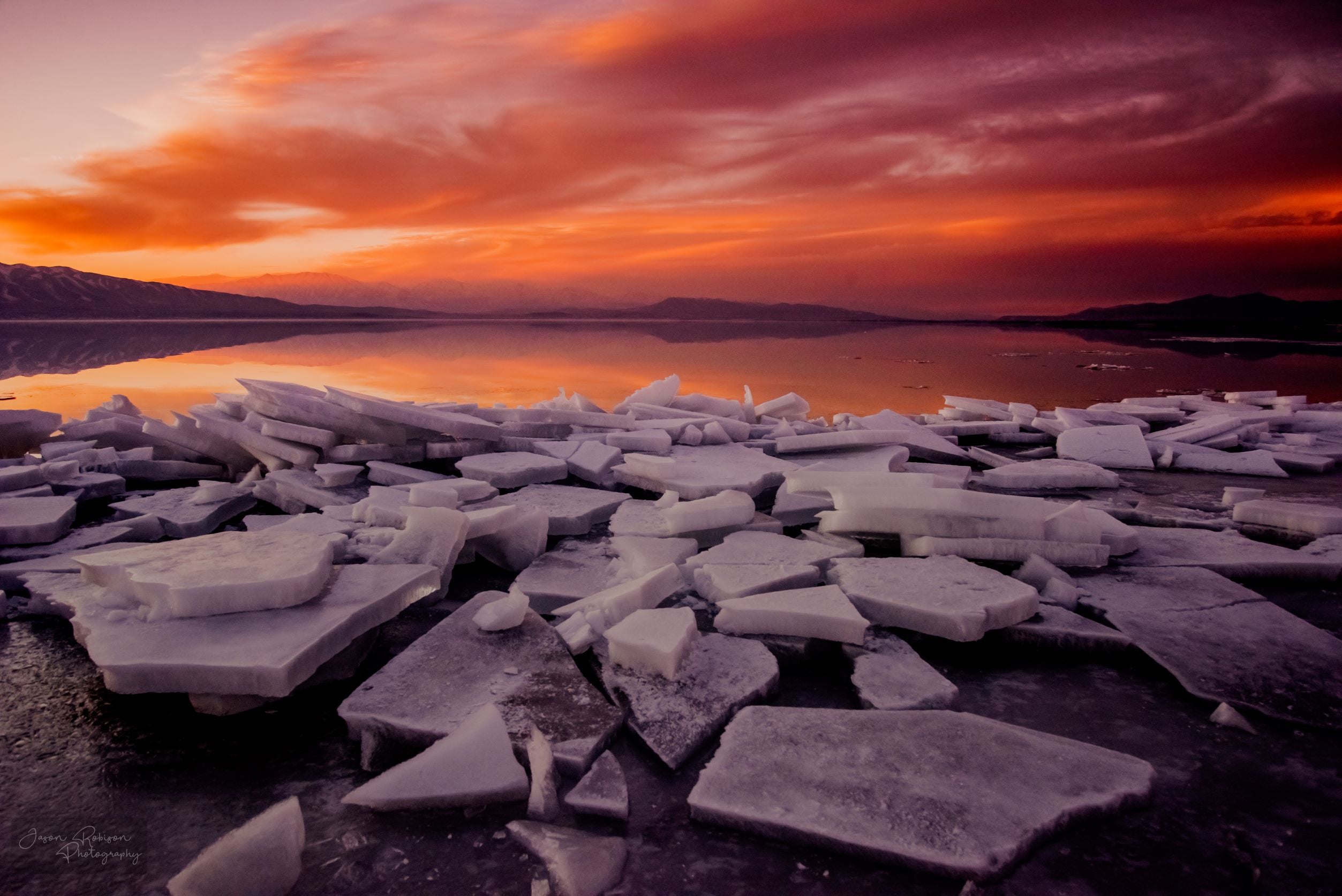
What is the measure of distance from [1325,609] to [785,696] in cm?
172

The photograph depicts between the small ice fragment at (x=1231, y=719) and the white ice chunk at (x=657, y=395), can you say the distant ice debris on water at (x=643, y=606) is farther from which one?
the white ice chunk at (x=657, y=395)

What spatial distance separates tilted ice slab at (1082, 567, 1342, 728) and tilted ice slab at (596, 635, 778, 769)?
0.97m

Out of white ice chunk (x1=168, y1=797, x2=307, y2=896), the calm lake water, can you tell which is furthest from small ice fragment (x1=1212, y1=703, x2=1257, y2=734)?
the calm lake water

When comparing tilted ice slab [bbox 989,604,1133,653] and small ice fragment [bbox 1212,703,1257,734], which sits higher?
tilted ice slab [bbox 989,604,1133,653]

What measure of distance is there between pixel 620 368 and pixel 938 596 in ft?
37.1

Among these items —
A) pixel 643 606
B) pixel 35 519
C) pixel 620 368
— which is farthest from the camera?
pixel 620 368

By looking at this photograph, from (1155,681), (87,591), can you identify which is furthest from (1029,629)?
(87,591)

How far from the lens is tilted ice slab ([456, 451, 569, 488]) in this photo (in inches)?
116

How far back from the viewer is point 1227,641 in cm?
174

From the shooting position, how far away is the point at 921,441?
12.6 feet

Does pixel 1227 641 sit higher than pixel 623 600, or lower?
lower

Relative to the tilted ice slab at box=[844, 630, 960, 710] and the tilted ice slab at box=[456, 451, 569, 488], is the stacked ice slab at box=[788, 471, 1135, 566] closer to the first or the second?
the tilted ice slab at box=[844, 630, 960, 710]

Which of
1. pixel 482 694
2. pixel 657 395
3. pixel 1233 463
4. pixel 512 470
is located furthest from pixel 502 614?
pixel 1233 463

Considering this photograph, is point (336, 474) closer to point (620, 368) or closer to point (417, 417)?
point (417, 417)
